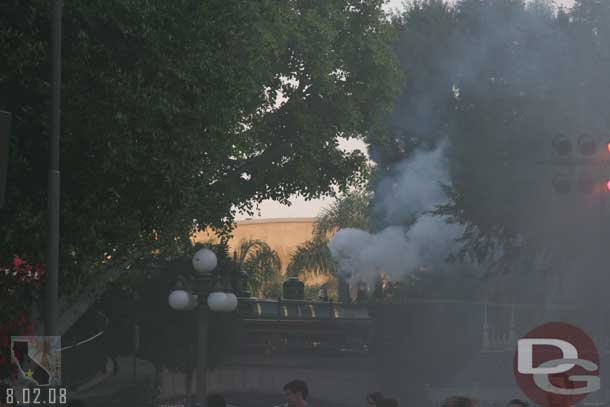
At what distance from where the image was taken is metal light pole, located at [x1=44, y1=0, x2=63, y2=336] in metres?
17.3

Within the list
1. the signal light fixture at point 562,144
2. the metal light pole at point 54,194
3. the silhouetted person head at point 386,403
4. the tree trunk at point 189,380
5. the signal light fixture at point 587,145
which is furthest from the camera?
the tree trunk at point 189,380

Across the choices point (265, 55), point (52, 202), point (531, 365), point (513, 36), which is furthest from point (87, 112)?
point (513, 36)

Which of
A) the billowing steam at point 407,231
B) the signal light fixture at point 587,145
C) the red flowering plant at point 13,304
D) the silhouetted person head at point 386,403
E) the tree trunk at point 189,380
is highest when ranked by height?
the billowing steam at point 407,231

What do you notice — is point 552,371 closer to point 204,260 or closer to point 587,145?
point 587,145

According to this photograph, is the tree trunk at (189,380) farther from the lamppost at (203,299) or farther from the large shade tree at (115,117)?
the lamppost at (203,299)

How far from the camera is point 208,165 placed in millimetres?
31812

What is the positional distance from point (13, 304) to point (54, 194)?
13.8ft

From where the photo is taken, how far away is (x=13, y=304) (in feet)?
69.3

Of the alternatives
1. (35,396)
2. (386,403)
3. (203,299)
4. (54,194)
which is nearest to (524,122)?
(203,299)

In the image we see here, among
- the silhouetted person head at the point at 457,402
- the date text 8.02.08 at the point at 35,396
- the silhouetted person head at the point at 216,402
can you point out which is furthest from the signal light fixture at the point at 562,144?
the date text 8.02.08 at the point at 35,396

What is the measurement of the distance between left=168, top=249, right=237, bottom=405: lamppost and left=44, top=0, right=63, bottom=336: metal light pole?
834 cm

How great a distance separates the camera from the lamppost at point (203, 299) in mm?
25812

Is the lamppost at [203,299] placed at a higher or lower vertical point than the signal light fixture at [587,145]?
lower

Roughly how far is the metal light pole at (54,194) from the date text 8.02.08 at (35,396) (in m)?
0.82
